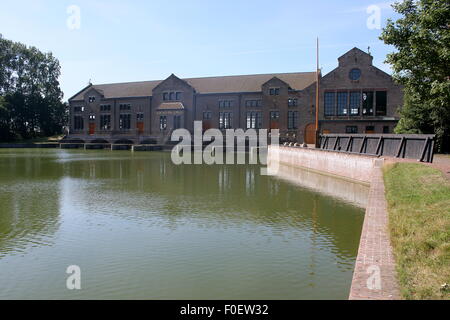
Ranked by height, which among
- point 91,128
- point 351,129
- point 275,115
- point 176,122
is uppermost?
point 275,115

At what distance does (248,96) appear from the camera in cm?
6856

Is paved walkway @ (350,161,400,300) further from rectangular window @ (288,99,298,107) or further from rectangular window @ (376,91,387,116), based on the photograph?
rectangular window @ (288,99,298,107)

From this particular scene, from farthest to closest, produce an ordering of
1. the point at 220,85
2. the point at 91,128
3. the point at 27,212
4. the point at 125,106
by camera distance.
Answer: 1. the point at 91,128
2. the point at 125,106
3. the point at 220,85
4. the point at 27,212

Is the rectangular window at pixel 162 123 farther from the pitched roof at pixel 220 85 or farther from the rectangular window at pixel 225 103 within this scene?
the rectangular window at pixel 225 103

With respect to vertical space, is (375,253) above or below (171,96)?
below

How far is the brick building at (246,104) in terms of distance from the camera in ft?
183

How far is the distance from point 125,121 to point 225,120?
796 inches

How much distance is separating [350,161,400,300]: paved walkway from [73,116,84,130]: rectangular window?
78010mm

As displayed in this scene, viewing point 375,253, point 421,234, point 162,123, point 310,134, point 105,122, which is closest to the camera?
point 375,253

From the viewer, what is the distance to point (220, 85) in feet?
239

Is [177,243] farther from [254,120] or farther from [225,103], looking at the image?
[225,103]

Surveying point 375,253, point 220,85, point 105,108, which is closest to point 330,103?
point 220,85

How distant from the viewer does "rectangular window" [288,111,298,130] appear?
2564 inches

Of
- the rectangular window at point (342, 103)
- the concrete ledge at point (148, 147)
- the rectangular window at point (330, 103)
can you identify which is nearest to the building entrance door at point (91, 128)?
the concrete ledge at point (148, 147)
